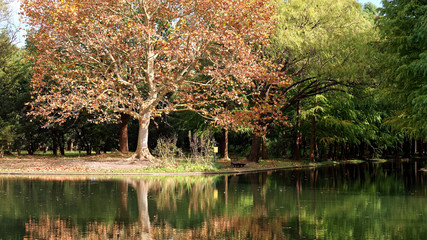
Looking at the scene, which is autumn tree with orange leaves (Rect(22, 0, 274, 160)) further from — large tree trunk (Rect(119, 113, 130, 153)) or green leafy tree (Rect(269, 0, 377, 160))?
large tree trunk (Rect(119, 113, 130, 153))

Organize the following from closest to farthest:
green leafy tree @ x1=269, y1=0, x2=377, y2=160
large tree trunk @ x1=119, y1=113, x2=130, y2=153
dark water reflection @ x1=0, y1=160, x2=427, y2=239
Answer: dark water reflection @ x1=0, y1=160, x2=427, y2=239
green leafy tree @ x1=269, y1=0, x2=377, y2=160
large tree trunk @ x1=119, y1=113, x2=130, y2=153

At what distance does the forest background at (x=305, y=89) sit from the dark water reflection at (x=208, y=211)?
23.2 ft

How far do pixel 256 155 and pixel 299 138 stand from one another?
1125 cm

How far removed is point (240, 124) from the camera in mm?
33812

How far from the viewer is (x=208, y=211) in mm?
13891

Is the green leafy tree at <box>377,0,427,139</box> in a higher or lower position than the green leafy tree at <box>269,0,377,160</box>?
lower

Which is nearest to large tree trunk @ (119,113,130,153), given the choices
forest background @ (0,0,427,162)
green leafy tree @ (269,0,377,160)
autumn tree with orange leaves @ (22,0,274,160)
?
forest background @ (0,0,427,162)

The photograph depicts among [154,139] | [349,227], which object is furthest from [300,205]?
[154,139]

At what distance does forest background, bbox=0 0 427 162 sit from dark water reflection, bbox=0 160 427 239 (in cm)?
706

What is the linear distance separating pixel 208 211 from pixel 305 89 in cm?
2868

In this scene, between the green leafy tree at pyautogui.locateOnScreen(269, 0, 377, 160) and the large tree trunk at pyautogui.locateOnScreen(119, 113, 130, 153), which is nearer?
the green leafy tree at pyautogui.locateOnScreen(269, 0, 377, 160)

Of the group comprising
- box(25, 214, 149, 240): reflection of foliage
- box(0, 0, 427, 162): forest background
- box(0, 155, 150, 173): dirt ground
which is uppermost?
box(0, 0, 427, 162): forest background

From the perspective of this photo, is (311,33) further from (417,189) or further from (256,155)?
(417,189)

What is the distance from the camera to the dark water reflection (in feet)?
35.2
